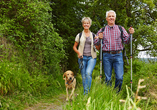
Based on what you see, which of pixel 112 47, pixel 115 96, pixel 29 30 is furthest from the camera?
pixel 29 30

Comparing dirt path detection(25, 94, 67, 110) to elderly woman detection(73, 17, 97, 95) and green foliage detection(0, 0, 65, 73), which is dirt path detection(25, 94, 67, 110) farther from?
green foliage detection(0, 0, 65, 73)

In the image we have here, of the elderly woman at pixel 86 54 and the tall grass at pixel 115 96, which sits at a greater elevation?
the elderly woman at pixel 86 54

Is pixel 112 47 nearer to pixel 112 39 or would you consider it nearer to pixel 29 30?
pixel 112 39

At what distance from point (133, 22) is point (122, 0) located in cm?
118

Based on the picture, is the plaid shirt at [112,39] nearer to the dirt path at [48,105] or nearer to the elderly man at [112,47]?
the elderly man at [112,47]

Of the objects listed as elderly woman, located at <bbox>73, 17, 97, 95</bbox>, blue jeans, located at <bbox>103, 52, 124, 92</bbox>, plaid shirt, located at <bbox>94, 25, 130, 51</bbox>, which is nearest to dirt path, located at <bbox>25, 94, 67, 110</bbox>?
elderly woman, located at <bbox>73, 17, 97, 95</bbox>

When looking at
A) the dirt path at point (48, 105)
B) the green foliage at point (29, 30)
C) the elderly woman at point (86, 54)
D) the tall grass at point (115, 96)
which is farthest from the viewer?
the green foliage at point (29, 30)

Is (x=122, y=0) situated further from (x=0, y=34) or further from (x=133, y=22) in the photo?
(x=0, y=34)

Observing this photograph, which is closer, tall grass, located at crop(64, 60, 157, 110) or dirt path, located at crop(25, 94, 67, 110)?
tall grass, located at crop(64, 60, 157, 110)

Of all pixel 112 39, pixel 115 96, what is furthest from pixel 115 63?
pixel 115 96

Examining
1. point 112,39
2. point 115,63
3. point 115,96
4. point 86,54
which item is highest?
point 112,39

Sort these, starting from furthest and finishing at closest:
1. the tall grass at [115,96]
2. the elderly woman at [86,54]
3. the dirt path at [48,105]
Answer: the elderly woman at [86,54] < the dirt path at [48,105] < the tall grass at [115,96]

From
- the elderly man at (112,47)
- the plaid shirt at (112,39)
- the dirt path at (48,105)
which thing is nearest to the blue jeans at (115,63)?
the elderly man at (112,47)

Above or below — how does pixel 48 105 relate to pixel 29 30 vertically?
below
